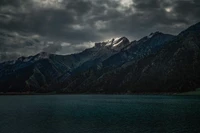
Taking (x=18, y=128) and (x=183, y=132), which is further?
(x=18, y=128)

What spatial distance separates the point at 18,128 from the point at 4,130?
17.1 ft

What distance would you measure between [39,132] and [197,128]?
54.4m

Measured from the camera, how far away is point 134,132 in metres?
75.4

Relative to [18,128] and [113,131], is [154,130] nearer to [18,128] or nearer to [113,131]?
[113,131]

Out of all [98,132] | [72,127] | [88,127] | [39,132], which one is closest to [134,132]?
[98,132]

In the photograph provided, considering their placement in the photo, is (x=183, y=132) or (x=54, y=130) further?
(x=54, y=130)

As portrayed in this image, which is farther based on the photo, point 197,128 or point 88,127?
point 88,127

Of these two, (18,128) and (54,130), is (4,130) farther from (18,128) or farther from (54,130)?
(54,130)

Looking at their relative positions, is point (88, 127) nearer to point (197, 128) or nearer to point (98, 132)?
point (98, 132)

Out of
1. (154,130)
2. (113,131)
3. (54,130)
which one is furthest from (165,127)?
(54,130)

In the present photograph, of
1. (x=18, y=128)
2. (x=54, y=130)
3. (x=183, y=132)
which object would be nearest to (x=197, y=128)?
(x=183, y=132)

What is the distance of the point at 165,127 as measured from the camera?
8331 cm

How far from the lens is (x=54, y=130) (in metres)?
80.8

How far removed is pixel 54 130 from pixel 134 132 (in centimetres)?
2792
